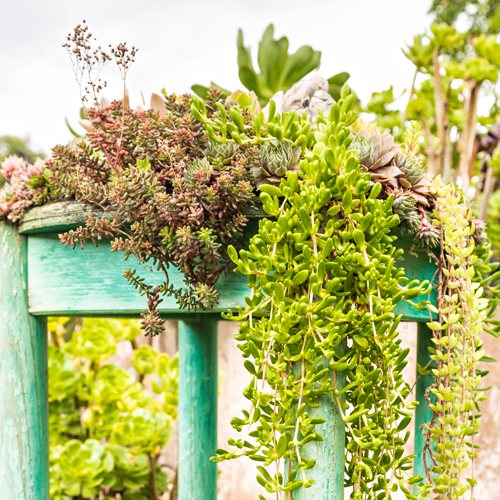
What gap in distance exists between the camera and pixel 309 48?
2.40 feet

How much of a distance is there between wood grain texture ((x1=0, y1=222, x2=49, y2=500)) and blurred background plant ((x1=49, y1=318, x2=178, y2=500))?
1.25 ft

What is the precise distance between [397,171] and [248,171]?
16cm

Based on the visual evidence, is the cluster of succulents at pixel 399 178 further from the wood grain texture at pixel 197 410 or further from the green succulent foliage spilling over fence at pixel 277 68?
the wood grain texture at pixel 197 410

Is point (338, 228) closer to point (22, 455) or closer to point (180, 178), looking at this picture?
point (180, 178)

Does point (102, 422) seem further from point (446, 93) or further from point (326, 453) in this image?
point (446, 93)

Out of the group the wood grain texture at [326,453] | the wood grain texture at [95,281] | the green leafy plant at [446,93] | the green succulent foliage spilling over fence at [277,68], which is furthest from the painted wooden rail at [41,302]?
the green leafy plant at [446,93]

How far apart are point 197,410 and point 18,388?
1.15ft

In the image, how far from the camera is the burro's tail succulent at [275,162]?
429mm

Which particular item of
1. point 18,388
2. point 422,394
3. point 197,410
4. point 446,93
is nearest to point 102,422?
point 197,410

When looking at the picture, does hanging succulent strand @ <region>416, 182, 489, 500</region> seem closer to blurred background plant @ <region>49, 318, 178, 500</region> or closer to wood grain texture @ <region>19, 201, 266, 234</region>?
wood grain texture @ <region>19, 201, 266, 234</region>

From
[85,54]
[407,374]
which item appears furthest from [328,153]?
[407,374]

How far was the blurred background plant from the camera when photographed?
959mm

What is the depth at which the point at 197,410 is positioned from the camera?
838mm

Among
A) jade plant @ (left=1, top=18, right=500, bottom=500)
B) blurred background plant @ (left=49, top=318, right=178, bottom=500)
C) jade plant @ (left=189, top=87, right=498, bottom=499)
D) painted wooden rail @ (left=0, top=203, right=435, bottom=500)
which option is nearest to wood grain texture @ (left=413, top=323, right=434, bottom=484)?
painted wooden rail @ (left=0, top=203, right=435, bottom=500)
